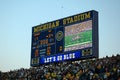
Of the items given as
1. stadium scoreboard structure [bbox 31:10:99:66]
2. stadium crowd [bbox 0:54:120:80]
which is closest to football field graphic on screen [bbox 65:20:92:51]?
stadium scoreboard structure [bbox 31:10:99:66]

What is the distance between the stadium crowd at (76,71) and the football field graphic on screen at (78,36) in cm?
142

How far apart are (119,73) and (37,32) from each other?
1110cm

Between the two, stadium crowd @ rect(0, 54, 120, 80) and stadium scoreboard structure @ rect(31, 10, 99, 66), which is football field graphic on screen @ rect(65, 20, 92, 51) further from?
stadium crowd @ rect(0, 54, 120, 80)

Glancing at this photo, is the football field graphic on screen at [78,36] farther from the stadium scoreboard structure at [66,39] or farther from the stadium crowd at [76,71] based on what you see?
the stadium crowd at [76,71]

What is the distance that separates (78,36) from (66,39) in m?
1.41

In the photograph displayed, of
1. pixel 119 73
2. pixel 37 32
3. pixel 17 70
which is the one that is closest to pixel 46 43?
pixel 37 32

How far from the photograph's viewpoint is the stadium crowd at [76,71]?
86.6 feet

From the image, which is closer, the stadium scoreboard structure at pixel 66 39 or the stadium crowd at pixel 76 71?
the stadium crowd at pixel 76 71

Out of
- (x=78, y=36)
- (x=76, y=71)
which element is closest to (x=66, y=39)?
(x=78, y=36)

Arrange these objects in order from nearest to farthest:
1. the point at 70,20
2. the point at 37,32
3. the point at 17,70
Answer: the point at 70,20 < the point at 37,32 < the point at 17,70

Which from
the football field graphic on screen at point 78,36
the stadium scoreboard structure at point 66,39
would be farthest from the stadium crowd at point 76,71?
the football field graphic on screen at point 78,36

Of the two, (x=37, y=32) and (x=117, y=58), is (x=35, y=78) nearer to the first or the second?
(x=37, y=32)

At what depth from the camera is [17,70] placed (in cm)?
3788

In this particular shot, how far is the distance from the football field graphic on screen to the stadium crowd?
142 centimetres
